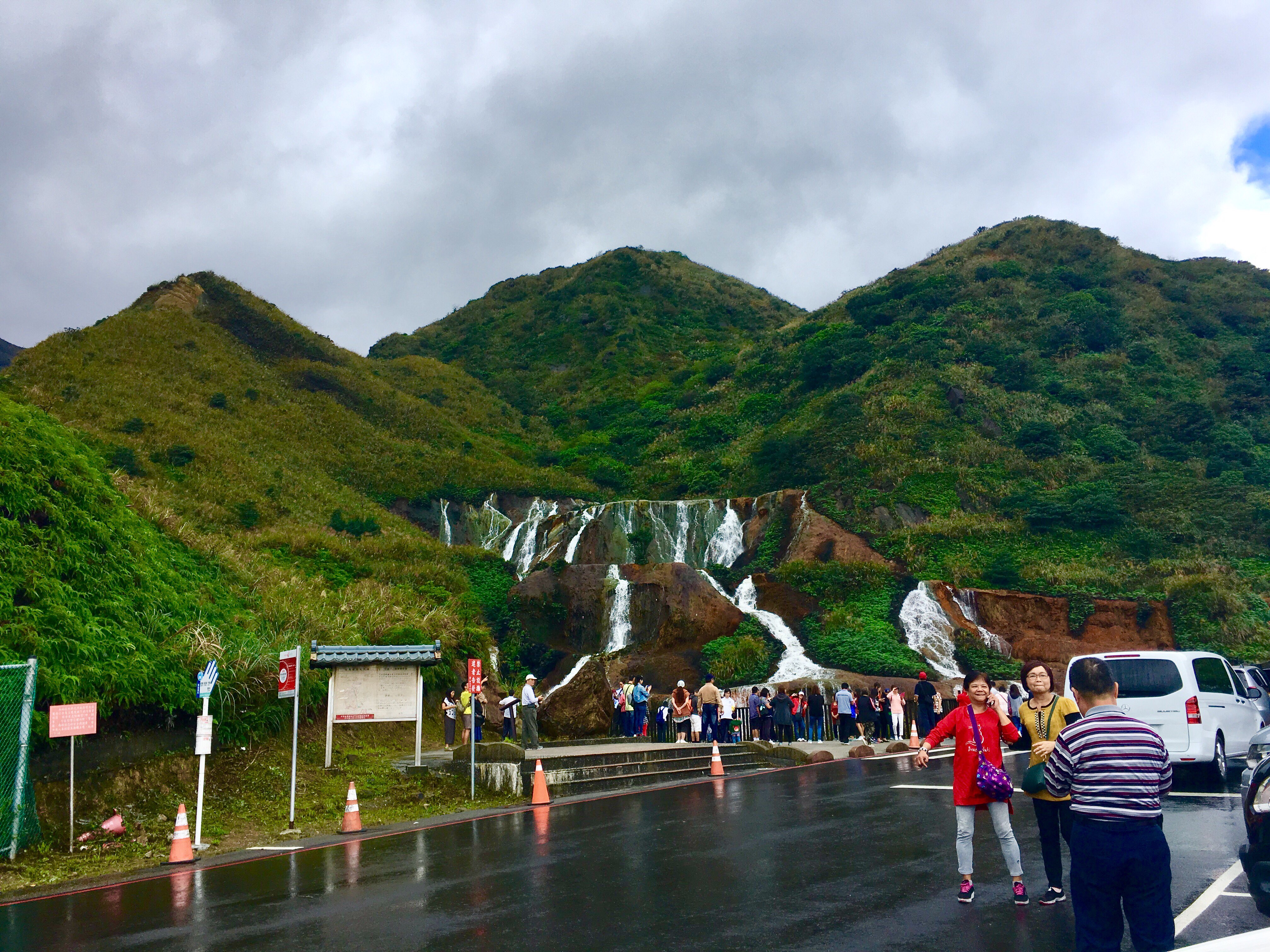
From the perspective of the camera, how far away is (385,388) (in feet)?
241

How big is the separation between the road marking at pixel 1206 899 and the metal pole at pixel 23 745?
38.7ft

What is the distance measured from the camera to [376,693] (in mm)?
16250

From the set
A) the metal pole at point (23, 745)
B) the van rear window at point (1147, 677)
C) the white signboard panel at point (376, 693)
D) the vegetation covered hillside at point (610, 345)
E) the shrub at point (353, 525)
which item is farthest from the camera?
the vegetation covered hillside at point (610, 345)

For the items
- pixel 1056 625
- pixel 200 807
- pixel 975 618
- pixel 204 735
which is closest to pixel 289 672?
pixel 204 735

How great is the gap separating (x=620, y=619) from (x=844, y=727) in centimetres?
1350

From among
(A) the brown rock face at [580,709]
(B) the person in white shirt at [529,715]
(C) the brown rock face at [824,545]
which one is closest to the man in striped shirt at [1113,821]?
(B) the person in white shirt at [529,715]

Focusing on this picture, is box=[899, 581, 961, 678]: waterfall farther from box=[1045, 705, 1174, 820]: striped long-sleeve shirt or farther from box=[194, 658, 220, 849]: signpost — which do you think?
box=[1045, 705, 1174, 820]: striped long-sleeve shirt

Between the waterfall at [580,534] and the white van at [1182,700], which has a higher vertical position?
the waterfall at [580,534]

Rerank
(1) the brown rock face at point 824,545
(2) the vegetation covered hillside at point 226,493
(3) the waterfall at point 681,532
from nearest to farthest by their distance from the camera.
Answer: (2) the vegetation covered hillside at point 226,493, (1) the brown rock face at point 824,545, (3) the waterfall at point 681,532

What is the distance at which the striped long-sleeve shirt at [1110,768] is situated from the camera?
4.41 metres

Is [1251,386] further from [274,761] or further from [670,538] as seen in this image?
[274,761]

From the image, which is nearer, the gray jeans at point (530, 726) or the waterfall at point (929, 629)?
the gray jeans at point (530, 726)

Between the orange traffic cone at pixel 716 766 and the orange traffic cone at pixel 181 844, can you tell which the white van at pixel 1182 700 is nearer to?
the orange traffic cone at pixel 716 766

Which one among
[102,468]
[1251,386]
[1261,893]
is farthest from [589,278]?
[1261,893]
